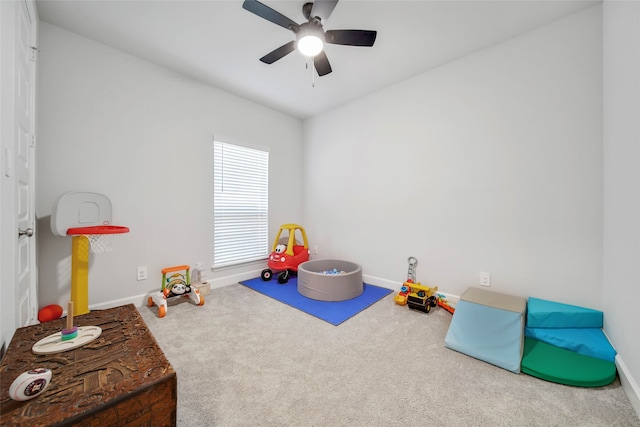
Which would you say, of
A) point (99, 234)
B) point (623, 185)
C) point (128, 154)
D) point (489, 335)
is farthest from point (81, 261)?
point (623, 185)

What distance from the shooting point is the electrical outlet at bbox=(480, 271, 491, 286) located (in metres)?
2.51

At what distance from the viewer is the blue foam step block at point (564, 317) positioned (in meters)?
1.89

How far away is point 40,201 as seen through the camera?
2.16m

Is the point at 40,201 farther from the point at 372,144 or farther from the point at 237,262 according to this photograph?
the point at 372,144

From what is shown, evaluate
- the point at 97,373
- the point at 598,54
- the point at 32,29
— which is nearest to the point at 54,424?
the point at 97,373

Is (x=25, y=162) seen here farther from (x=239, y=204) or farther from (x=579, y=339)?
(x=579, y=339)

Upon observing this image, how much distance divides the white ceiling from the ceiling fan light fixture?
0.29 metres

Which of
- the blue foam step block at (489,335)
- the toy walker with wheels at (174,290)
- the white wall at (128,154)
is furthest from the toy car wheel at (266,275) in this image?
the blue foam step block at (489,335)

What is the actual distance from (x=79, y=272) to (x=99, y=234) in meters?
0.33

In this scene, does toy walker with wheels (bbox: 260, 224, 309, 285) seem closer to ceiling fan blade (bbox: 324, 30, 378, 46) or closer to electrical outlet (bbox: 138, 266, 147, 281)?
electrical outlet (bbox: 138, 266, 147, 281)

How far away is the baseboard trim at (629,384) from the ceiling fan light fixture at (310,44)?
293 cm

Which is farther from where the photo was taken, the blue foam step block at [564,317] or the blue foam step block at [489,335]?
the blue foam step block at [564,317]

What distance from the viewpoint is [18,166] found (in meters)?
1.53

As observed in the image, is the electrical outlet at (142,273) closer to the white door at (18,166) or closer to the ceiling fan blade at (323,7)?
the white door at (18,166)
